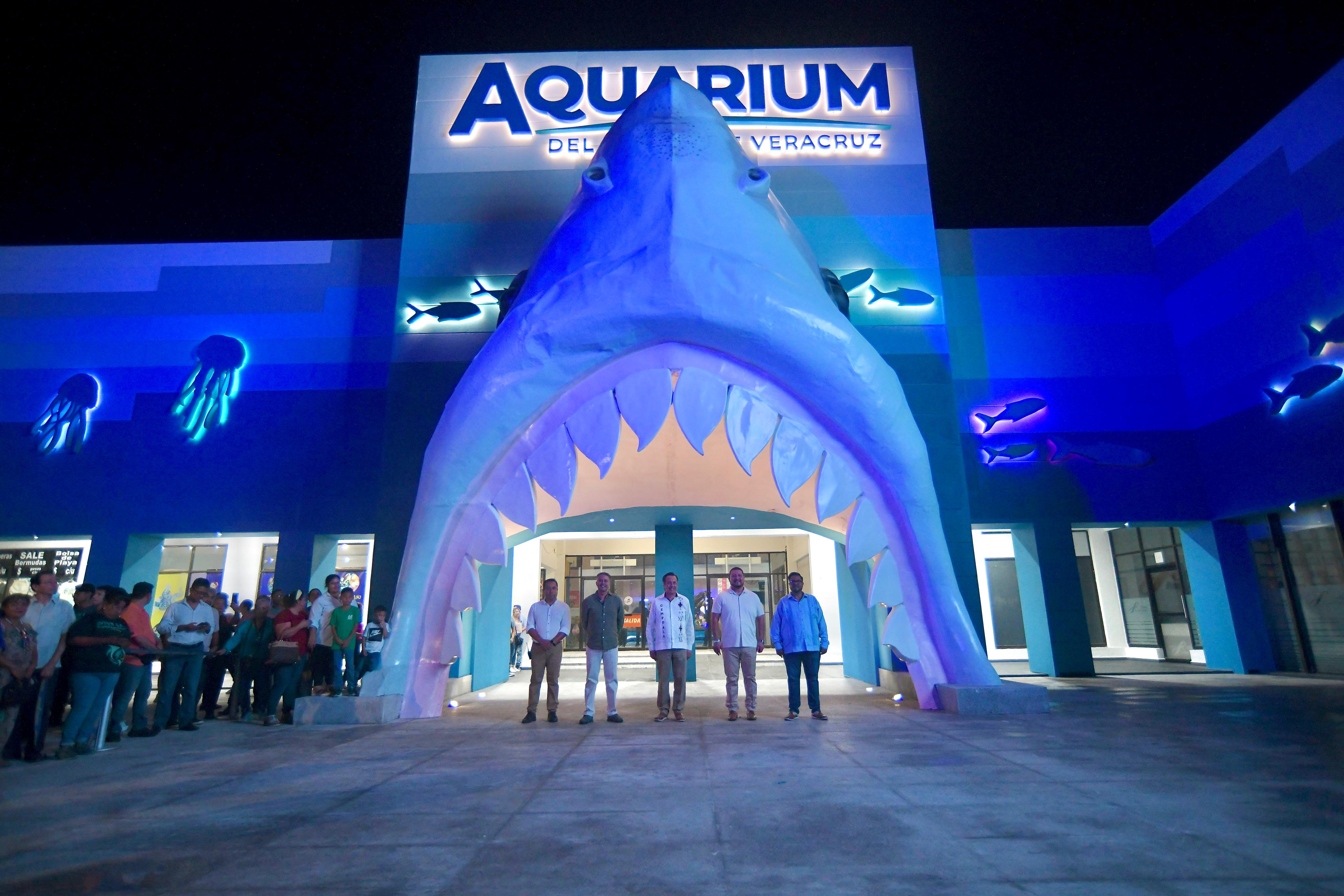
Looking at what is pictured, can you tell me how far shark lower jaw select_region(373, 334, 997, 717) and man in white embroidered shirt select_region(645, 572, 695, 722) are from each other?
62.5 inches

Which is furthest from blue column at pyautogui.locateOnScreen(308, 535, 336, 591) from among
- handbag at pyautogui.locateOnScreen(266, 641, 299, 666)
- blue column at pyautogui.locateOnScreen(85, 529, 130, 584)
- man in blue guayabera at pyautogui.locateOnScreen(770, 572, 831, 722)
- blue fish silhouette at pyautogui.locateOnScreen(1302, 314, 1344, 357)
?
blue fish silhouette at pyautogui.locateOnScreen(1302, 314, 1344, 357)

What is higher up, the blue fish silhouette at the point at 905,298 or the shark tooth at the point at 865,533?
the blue fish silhouette at the point at 905,298

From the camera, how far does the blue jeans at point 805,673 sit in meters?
5.45

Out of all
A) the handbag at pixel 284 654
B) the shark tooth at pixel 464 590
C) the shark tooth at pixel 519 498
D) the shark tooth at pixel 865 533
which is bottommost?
the handbag at pixel 284 654

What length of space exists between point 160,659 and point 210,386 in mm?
5712

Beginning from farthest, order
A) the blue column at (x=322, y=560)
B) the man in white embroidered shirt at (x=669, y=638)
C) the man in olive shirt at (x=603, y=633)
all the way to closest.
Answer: the blue column at (x=322, y=560) → the man in white embroidered shirt at (x=669, y=638) → the man in olive shirt at (x=603, y=633)

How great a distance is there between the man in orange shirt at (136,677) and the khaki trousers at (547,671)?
2.76 metres

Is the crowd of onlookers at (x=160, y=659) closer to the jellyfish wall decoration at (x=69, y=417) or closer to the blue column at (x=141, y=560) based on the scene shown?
the blue column at (x=141, y=560)

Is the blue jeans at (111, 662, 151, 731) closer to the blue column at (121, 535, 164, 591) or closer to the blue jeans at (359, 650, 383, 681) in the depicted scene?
the blue jeans at (359, 650, 383, 681)

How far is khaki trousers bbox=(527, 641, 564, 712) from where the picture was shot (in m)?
5.68

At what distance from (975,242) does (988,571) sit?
659 cm

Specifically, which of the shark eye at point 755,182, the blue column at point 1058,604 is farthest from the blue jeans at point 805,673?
the blue column at point 1058,604

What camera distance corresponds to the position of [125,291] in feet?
34.4

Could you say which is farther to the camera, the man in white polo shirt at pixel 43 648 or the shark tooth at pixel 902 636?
the shark tooth at pixel 902 636
